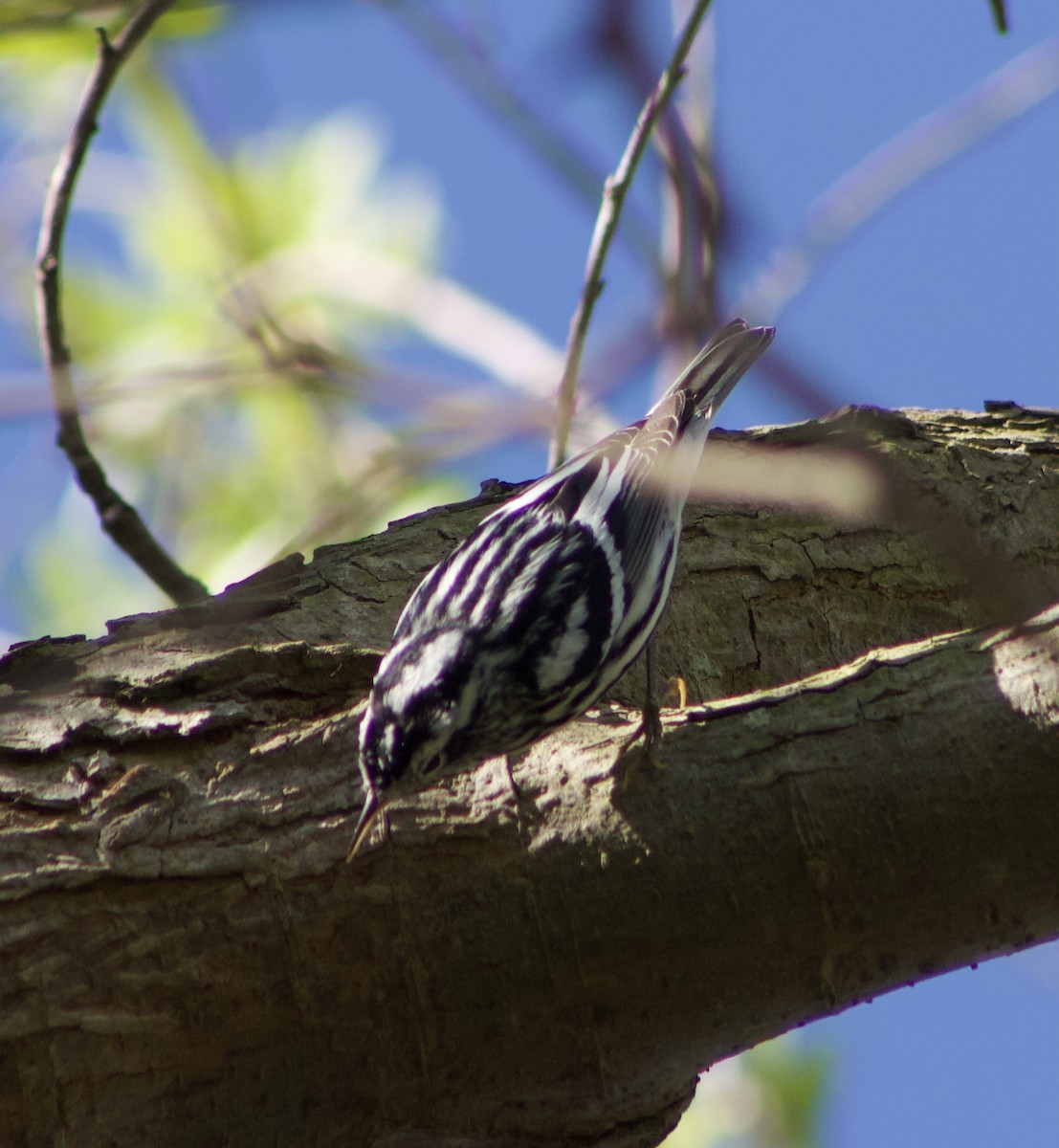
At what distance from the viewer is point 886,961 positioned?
7.02 ft

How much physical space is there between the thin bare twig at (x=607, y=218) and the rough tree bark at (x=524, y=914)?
2.28ft

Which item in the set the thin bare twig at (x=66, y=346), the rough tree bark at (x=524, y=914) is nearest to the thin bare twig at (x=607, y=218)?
the rough tree bark at (x=524, y=914)

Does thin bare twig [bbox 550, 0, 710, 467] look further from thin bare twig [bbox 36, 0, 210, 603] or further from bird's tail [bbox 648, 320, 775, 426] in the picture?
thin bare twig [bbox 36, 0, 210, 603]

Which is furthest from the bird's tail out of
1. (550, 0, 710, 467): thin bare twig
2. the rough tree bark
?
the rough tree bark

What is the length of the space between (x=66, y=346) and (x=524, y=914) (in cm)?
199

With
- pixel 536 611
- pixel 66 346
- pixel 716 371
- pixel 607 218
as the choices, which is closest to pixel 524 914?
pixel 536 611

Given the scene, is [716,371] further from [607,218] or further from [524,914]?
[524,914]

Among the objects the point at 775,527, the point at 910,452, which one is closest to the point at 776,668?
the point at 775,527

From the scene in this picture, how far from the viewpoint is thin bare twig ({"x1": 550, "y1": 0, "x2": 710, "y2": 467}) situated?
1.50m

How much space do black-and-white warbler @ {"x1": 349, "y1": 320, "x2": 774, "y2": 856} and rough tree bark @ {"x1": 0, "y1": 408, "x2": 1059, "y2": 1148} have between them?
14cm

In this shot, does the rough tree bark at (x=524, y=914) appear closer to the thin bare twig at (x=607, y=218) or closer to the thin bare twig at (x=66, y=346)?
the thin bare twig at (x=607, y=218)

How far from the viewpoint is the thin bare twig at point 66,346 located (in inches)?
117

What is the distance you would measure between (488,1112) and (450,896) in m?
0.38

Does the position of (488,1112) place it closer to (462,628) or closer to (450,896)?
(450,896)
